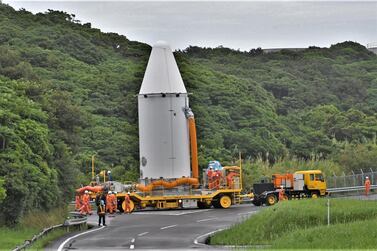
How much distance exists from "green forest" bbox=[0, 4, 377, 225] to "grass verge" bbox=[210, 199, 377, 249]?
→ 1408cm

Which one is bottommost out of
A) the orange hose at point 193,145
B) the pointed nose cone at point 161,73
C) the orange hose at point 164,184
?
the orange hose at point 164,184

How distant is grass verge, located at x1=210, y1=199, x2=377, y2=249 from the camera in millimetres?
27944

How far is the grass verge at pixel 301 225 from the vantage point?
27944 mm

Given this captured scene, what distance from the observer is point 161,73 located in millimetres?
54625

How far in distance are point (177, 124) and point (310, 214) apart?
69.4ft

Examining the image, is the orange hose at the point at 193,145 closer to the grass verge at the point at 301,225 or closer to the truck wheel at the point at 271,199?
the truck wheel at the point at 271,199

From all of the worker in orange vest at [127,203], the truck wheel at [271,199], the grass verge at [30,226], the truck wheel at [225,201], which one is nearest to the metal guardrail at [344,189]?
the truck wheel at [271,199]

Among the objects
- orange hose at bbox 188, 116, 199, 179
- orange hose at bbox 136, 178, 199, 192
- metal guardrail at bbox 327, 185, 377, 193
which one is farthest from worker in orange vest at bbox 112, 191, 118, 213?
metal guardrail at bbox 327, 185, 377, 193

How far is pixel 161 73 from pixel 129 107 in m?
41.2

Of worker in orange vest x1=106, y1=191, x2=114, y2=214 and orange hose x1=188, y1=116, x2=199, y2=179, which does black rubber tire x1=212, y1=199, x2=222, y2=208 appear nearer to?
orange hose x1=188, y1=116, x2=199, y2=179

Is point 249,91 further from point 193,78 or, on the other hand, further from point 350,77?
point 350,77

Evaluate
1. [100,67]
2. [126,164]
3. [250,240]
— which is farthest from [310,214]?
[100,67]

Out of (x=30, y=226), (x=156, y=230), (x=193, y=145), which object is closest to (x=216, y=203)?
(x=193, y=145)

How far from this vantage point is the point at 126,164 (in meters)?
78.0
